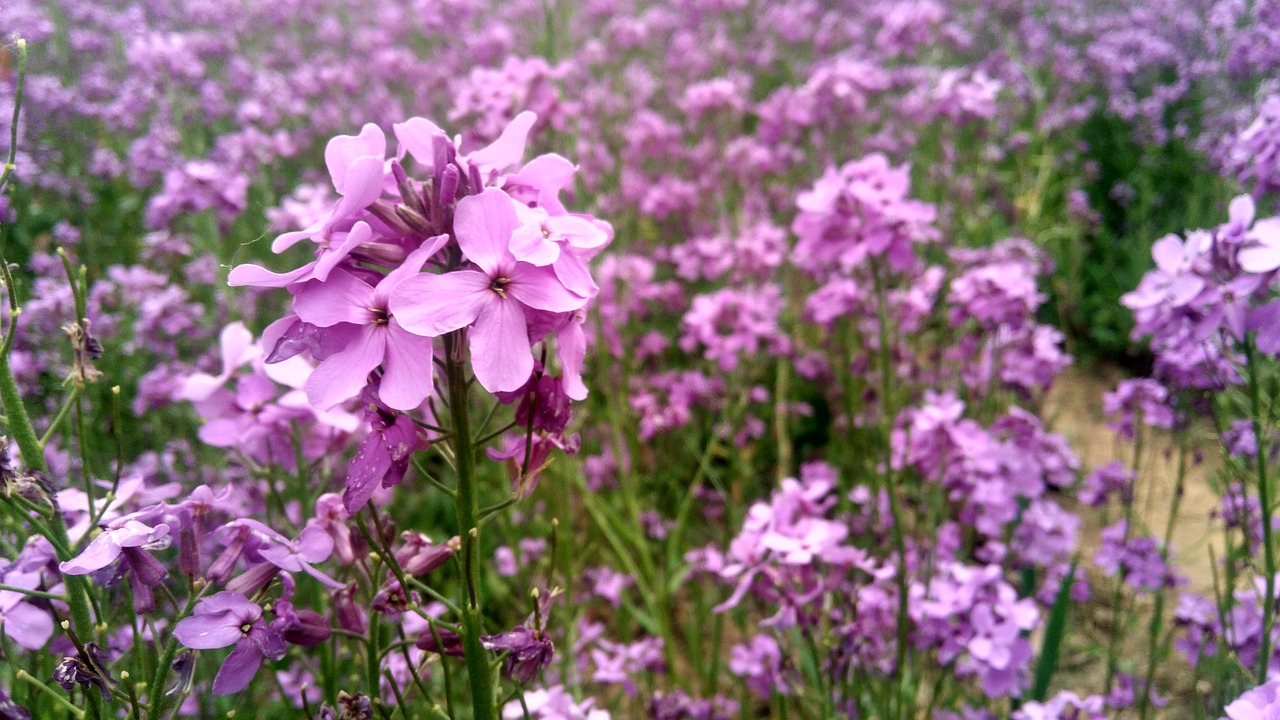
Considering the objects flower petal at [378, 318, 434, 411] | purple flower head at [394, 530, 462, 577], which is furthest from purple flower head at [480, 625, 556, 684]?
flower petal at [378, 318, 434, 411]

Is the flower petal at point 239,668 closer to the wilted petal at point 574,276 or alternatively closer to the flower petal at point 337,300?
the flower petal at point 337,300

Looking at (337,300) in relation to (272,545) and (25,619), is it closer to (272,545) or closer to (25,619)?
(272,545)

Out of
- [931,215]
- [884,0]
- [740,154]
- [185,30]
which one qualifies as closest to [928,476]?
[931,215]

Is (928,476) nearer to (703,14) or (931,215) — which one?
(931,215)

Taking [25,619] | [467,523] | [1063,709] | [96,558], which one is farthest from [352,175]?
[1063,709]

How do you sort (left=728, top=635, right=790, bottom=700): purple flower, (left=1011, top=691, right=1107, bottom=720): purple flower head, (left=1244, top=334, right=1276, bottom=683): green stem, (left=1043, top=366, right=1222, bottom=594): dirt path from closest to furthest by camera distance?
(left=1244, top=334, right=1276, bottom=683): green stem
(left=1011, top=691, right=1107, bottom=720): purple flower head
(left=728, top=635, right=790, bottom=700): purple flower
(left=1043, top=366, right=1222, bottom=594): dirt path

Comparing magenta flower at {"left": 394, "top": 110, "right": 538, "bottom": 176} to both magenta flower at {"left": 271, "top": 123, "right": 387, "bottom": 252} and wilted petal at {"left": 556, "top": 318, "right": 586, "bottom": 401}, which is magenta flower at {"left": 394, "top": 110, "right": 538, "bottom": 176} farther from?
wilted petal at {"left": 556, "top": 318, "right": 586, "bottom": 401}

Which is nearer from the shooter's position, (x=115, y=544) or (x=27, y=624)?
(x=115, y=544)
